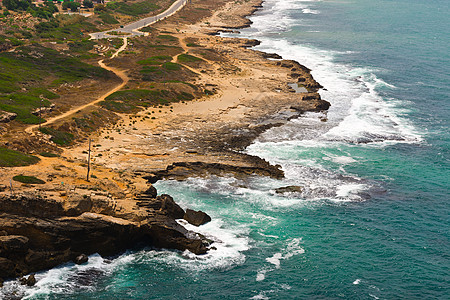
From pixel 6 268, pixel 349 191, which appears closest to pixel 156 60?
pixel 349 191

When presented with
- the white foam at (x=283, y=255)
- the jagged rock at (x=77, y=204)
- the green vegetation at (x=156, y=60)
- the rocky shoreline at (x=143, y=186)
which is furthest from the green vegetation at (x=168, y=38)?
the white foam at (x=283, y=255)

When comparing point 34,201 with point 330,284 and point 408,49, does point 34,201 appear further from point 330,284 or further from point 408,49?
point 408,49

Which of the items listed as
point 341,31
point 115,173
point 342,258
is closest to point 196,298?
point 342,258

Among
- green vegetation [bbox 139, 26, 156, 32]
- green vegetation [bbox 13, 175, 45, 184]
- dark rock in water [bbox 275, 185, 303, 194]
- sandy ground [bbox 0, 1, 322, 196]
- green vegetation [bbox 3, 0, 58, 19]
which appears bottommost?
dark rock in water [bbox 275, 185, 303, 194]

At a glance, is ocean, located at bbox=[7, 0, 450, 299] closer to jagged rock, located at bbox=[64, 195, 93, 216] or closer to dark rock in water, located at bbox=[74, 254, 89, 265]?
dark rock in water, located at bbox=[74, 254, 89, 265]

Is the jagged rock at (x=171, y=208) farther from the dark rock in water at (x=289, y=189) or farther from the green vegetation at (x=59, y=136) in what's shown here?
the green vegetation at (x=59, y=136)

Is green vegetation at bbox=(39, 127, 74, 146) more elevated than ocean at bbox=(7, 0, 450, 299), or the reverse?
green vegetation at bbox=(39, 127, 74, 146)

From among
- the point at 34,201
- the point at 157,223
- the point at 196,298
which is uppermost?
the point at 34,201

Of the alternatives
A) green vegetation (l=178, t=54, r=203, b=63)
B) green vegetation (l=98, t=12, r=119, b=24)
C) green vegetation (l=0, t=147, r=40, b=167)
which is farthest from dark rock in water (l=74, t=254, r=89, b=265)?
green vegetation (l=98, t=12, r=119, b=24)
